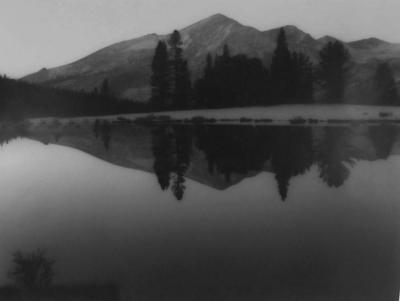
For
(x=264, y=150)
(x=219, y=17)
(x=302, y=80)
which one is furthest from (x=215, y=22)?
(x=264, y=150)

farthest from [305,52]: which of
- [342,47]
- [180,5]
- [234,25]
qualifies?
[180,5]

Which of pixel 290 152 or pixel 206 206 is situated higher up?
pixel 290 152

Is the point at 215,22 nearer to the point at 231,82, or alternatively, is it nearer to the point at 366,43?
the point at 231,82

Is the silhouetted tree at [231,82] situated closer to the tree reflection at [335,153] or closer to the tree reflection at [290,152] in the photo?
the tree reflection at [290,152]

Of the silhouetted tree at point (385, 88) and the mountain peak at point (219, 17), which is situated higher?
the mountain peak at point (219, 17)

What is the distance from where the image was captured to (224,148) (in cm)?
141

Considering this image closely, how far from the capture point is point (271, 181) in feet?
4.64

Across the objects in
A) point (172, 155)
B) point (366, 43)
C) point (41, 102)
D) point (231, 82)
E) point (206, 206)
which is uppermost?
point (366, 43)

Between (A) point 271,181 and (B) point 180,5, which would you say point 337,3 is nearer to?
(B) point 180,5

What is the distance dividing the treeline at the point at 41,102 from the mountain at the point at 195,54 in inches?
1.1

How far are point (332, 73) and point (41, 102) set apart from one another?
947 mm

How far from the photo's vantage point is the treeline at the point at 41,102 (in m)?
1.37

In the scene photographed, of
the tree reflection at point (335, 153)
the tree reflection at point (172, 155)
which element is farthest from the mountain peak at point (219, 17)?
the tree reflection at point (335, 153)

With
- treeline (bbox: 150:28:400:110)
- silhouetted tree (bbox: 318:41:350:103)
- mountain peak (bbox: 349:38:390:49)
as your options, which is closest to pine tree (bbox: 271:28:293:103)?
treeline (bbox: 150:28:400:110)
